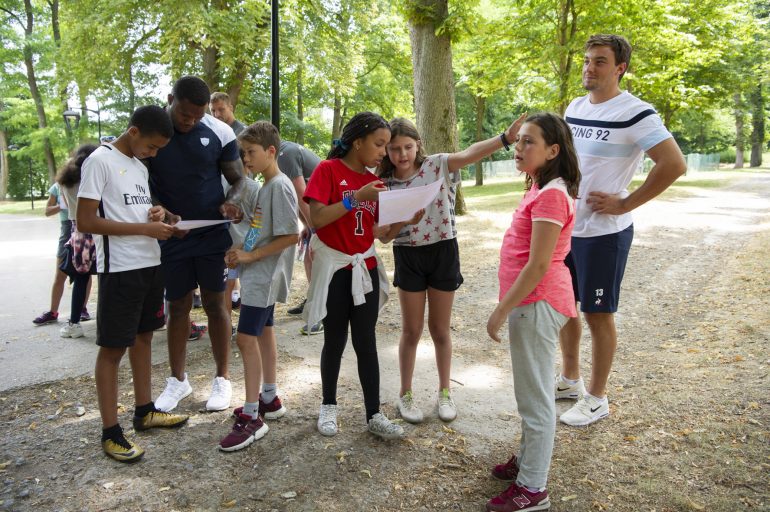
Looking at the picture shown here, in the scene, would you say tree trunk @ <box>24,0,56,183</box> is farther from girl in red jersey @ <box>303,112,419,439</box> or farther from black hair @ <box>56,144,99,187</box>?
girl in red jersey @ <box>303,112,419,439</box>

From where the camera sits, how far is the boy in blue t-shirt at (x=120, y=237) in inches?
119

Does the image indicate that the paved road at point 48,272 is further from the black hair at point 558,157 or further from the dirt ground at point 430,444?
the black hair at point 558,157

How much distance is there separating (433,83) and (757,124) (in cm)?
4524

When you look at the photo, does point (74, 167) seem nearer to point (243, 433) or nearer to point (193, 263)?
point (193, 263)

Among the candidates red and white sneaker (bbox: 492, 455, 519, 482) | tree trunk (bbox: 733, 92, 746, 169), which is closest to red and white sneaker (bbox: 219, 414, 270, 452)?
red and white sneaker (bbox: 492, 455, 519, 482)

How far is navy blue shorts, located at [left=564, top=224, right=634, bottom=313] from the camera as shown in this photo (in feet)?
11.2

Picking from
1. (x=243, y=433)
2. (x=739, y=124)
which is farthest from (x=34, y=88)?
(x=739, y=124)

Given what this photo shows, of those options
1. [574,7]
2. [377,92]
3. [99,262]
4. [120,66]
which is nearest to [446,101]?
[574,7]

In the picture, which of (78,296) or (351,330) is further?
(78,296)

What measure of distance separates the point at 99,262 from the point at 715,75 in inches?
1225

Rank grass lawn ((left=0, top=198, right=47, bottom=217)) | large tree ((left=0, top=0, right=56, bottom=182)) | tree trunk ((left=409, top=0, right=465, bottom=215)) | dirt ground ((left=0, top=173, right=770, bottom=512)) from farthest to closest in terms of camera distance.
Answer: large tree ((left=0, top=0, right=56, bottom=182)) < grass lawn ((left=0, top=198, right=47, bottom=217)) < tree trunk ((left=409, top=0, right=465, bottom=215)) < dirt ground ((left=0, top=173, right=770, bottom=512))

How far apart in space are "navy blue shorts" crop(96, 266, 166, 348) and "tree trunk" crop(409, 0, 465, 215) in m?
8.62

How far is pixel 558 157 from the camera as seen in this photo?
8.66 ft

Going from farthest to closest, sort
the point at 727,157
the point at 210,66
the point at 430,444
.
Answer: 1. the point at 727,157
2. the point at 210,66
3. the point at 430,444
